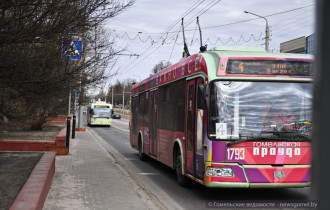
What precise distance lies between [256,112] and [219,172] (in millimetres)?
1216

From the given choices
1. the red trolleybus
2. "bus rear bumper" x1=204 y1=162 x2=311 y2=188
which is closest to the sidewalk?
"bus rear bumper" x1=204 y1=162 x2=311 y2=188

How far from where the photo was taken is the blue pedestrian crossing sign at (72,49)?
6.95 meters

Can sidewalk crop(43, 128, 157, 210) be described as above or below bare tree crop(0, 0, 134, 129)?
below

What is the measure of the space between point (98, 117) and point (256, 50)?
120 feet

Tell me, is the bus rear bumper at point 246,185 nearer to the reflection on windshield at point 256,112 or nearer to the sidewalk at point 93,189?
the reflection on windshield at point 256,112

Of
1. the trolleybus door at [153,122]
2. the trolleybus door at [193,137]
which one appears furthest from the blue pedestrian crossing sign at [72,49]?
the trolleybus door at [153,122]

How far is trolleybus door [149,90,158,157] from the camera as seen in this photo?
442 inches

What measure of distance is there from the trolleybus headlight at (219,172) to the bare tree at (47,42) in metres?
3.02

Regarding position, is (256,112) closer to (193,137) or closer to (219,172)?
(219,172)

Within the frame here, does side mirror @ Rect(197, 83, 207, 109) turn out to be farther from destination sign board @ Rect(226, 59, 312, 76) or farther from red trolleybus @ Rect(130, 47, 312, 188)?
destination sign board @ Rect(226, 59, 312, 76)

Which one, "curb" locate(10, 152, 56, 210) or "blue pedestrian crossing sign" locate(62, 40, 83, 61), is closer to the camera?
"curb" locate(10, 152, 56, 210)

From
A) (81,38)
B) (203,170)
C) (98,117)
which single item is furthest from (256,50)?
(98,117)

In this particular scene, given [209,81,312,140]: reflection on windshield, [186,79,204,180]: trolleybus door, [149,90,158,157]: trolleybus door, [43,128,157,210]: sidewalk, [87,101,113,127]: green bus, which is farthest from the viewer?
[87,101,113,127]: green bus

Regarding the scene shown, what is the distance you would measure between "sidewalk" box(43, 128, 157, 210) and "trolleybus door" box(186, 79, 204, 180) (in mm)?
1041
